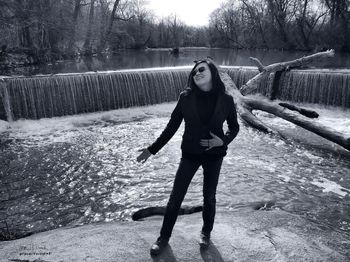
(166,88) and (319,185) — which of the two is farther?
(166,88)

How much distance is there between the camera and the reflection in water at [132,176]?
16.1 feet

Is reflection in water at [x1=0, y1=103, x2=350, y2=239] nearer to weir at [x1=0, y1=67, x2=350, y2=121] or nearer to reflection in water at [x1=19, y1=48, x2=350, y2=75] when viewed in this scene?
weir at [x1=0, y1=67, x2=350, y2=121]

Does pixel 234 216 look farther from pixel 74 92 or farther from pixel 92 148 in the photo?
pixel 74 92

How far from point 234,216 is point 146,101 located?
9082 millimetres

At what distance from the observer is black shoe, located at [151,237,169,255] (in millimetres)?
3004

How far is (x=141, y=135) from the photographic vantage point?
8742 millimetres

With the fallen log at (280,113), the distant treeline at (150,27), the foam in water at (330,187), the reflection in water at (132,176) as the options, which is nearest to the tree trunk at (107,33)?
the distant treeline at (150,27)

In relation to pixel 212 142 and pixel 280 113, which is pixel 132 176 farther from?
pixel 280 113

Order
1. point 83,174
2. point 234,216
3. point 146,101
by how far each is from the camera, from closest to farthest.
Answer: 1. point 234,216
2. point 83,174
3. point 146,101

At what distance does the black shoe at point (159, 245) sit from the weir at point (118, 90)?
8.87 meters

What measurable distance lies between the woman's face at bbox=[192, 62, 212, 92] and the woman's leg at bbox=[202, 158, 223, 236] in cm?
67

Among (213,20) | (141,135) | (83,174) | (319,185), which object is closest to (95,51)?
(141,135)

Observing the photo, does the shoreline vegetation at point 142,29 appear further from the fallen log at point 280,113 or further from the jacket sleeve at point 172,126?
the jacket sleeve at point 172,126

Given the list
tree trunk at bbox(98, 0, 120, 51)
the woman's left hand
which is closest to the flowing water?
the woman's left hand
